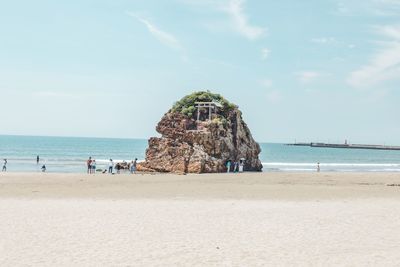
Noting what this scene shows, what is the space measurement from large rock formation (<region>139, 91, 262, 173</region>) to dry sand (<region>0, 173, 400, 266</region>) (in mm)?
20944

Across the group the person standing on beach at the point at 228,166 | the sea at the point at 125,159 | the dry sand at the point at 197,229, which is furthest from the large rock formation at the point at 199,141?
the dry sand at the point at 197,229

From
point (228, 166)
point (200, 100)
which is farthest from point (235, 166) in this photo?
point (200, 100)

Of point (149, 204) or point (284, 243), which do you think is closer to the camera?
point (284, 243)

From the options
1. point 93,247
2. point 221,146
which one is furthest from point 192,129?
point 93,247

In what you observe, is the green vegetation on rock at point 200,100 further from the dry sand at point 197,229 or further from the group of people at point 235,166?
the dry sand at point 197,229

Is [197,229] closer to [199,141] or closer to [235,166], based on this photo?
[199,141]

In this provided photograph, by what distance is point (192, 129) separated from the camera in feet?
160

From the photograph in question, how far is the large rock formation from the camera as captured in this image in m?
45.6

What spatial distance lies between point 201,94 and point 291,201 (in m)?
33.5

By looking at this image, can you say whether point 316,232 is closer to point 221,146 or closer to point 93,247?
point 93,247

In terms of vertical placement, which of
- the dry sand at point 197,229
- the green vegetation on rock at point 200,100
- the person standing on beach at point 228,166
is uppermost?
the green vegetation on rock at point 200,100

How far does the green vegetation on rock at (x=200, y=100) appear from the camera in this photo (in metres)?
52.9

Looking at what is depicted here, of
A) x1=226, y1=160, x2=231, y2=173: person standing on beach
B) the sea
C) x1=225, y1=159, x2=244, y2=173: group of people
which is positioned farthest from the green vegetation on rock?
the sea

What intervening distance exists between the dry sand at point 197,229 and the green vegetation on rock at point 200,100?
28.8 meters
